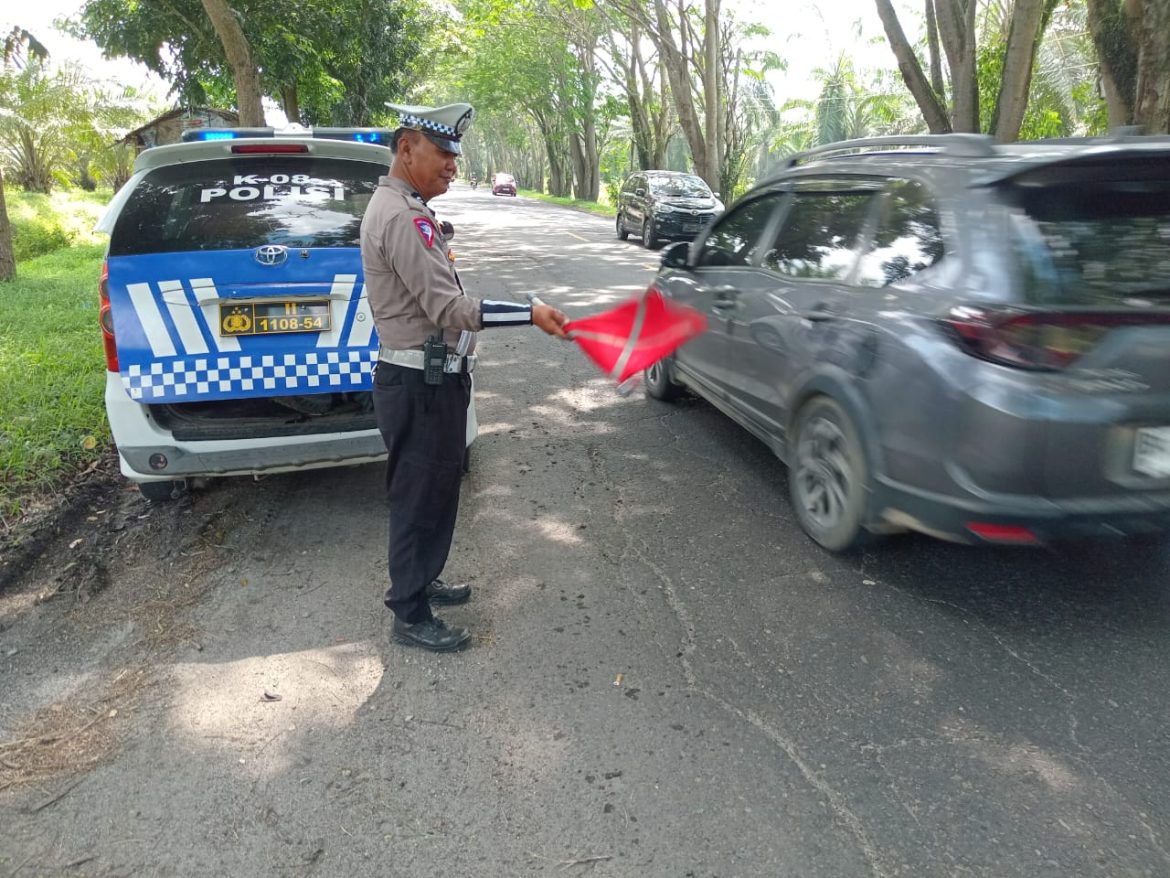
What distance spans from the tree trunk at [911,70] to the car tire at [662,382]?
26.4 feet

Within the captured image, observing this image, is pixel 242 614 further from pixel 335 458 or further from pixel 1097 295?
pixel 1097 295

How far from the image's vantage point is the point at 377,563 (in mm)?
3848

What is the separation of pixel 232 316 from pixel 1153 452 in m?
3.69

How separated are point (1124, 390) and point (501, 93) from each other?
143 ft

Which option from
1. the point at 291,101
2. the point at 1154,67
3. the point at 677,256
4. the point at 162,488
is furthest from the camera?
the point at 291,101

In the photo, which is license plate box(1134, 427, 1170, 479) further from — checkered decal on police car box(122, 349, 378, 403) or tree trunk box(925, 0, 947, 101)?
tree trunk box(925, 0, 947, 101)

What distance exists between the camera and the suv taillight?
2.71 m

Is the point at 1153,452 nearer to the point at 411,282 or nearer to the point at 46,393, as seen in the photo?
the point at 411,282

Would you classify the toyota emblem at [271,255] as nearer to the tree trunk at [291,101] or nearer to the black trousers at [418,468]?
the black trousers at [418,468]

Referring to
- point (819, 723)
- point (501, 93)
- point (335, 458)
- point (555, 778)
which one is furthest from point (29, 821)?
point (501, 93)

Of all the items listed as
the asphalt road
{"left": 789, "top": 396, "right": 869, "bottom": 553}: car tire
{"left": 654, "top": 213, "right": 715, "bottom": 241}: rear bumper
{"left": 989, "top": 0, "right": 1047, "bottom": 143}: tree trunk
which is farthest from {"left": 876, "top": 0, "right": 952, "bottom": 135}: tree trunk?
{"left": 789, "top": 396, "right": 869, "bottom": 553}: car tire

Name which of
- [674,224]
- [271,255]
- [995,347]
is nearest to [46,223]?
[674,224]

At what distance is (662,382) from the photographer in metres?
6.04

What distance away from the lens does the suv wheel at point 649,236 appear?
1698 centimetres
